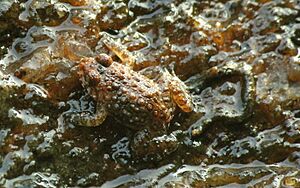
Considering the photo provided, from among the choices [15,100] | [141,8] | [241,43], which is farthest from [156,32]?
[15,100]

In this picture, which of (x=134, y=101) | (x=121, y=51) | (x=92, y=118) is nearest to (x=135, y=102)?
(x=134, y=101)

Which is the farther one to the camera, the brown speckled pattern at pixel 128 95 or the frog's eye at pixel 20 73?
the frog's eye at pixel 20 73

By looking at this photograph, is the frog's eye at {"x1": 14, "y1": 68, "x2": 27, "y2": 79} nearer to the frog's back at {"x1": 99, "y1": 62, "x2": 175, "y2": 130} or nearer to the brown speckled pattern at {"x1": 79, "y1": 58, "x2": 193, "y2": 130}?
the brown speckled pattern at {"x1": 79, "y1": 58, "x2": 193, "y2": 130}

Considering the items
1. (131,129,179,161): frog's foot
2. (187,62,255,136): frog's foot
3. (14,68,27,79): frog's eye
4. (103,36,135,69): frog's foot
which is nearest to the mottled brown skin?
(131,129,179,161): frog's foot

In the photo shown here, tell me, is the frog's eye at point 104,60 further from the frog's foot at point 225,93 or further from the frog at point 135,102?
the frog's foot at point 225,93

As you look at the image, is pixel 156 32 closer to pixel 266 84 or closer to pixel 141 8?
pixel 141 8

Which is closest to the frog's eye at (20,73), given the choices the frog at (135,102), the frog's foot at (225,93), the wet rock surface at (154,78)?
the wet rock surface at (154,78)

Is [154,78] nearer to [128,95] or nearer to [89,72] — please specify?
[128,95]
